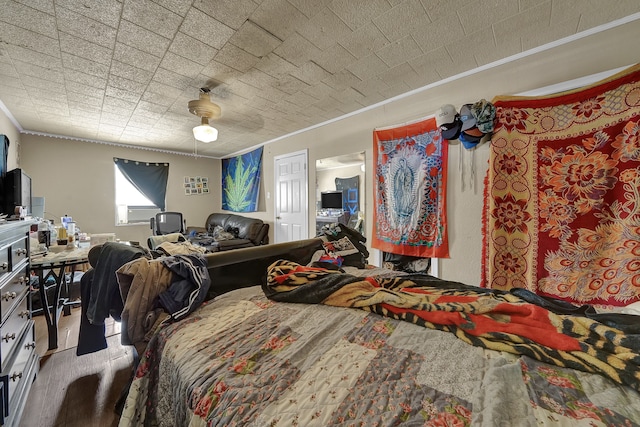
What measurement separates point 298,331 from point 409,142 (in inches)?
87.8

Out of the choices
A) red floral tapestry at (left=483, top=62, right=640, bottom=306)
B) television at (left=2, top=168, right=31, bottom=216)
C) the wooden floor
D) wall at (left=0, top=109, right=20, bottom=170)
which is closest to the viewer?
the wooden floor

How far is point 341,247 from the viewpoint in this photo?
2.24 metres

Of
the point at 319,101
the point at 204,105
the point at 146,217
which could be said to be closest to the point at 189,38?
the point at 204,105

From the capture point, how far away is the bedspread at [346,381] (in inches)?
24.7

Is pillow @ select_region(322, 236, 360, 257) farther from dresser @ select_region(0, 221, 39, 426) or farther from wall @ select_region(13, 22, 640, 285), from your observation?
dresser @ select_region(0, 221, 39, 426)

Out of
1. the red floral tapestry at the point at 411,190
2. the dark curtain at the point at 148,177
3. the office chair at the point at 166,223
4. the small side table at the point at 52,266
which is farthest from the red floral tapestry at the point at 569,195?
the dark curtain at the point at 148,177

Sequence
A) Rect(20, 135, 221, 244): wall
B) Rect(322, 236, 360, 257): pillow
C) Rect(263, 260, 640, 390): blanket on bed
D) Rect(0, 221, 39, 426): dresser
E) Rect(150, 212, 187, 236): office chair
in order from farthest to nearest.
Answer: Rect(150, 212, 187, 236): office chair < Rect(20, 135, 221, 244): wall < Rect(322, 236, 360, 257): pillow < Rect(0, 221, 39, 426): dresser < Rect(263, 260, 640, 390): blanket on bed

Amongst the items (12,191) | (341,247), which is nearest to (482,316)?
(341,247)

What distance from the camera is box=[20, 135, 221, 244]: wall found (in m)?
Answer: 3.94

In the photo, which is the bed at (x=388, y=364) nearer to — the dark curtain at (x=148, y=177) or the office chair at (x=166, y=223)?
the office chair at (x=166, y=223)

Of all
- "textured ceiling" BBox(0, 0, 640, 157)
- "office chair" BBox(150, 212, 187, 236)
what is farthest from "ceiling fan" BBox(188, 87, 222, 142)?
"office chair" BBox(150, 212, 187, 236)

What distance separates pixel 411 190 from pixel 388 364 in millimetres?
1960

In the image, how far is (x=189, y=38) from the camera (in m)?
1.69

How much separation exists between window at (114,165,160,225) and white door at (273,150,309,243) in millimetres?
2958
